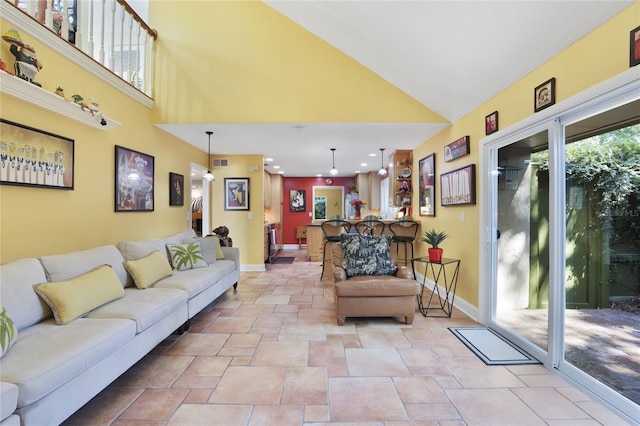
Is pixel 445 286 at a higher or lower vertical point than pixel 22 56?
lower

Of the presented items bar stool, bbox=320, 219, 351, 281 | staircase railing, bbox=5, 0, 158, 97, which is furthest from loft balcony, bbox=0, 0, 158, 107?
bar stool, bbox=320, 219, 351, 281

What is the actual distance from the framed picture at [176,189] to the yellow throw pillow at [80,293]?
218 cm

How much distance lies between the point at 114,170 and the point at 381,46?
3304 millimetres

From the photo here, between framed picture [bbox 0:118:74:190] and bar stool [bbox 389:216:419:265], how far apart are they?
14.6ft

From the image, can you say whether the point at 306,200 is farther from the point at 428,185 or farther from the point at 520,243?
the point at 520,243

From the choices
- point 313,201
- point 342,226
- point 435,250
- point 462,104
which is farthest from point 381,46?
point 313,201

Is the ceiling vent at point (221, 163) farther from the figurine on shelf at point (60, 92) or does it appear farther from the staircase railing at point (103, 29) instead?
the figurine on shelf at point (60, 92)

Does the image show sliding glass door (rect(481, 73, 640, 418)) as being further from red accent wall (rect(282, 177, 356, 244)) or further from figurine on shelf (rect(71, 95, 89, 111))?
red accent wall (rect(282, 177, 356, 244))

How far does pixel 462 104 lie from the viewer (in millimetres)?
3549

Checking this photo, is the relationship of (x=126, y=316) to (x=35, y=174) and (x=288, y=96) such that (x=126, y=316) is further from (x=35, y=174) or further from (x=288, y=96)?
(x=288, y=96)

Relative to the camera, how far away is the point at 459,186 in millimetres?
3762

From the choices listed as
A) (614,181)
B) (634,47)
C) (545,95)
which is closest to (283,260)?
(545,95)

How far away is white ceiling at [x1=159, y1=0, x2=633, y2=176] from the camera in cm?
216

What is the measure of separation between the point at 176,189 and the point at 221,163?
157 cm
